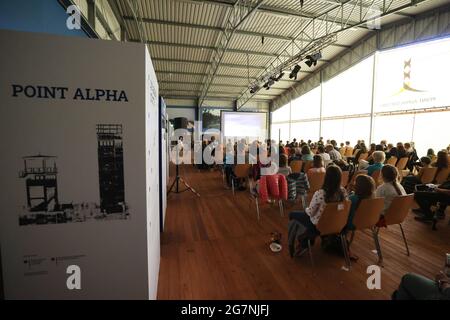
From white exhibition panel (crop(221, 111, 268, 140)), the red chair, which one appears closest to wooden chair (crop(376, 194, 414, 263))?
the red chair

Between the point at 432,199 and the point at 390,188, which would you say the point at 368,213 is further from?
the point at 432,199

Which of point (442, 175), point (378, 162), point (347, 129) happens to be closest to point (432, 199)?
point (378, 162)

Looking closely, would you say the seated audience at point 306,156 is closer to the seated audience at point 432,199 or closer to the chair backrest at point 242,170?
the chair backrest at point 242,170

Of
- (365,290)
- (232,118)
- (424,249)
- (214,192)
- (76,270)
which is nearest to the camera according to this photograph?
(76,270)

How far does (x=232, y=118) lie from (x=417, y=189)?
10398 millimetres

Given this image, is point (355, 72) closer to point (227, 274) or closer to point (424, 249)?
point (424, 249)

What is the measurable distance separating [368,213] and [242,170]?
3.36 m

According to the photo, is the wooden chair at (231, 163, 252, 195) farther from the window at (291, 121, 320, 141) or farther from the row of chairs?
the window at (291, 121, 320, 141)

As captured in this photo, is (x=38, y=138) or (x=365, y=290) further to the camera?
(x=365, y=290)

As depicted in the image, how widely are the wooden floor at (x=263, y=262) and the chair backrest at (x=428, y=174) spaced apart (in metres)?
0.87

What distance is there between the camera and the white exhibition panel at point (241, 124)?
1367cm

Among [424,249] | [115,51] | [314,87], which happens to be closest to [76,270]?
[115,51]

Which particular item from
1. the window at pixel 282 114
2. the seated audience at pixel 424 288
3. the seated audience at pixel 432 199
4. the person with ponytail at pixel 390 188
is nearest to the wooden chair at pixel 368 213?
the person with ponytail at pixel 390 188
